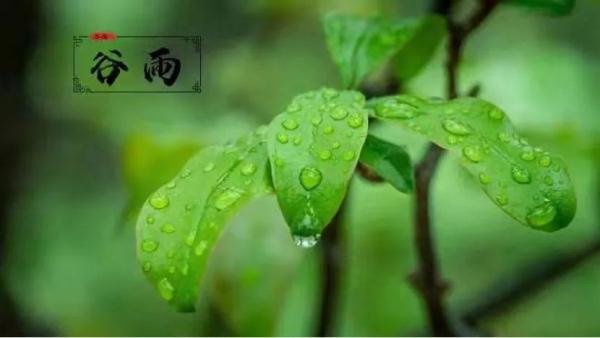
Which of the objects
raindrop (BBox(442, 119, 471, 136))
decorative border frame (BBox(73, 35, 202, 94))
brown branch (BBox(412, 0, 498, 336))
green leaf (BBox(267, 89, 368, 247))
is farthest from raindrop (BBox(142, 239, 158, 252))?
decorative border frame (BBox(73, 35, 202, 94))

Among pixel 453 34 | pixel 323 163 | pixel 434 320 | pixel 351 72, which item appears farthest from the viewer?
pixel 434 320

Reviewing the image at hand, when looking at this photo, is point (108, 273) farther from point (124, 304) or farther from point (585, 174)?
point (585, 174)

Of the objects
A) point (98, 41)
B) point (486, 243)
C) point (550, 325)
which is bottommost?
point (550, 325)

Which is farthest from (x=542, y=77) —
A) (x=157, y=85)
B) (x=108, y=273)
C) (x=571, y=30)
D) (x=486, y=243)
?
(x=108, y=273)

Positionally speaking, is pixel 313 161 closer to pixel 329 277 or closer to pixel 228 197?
pixel 228 197

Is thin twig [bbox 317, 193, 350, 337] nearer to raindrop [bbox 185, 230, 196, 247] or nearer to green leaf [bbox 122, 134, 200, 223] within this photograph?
green leaf [bbox 122, 134, 200, 223]

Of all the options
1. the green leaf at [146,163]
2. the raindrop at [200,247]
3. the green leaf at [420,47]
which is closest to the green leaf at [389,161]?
the raindrop at [200,247]

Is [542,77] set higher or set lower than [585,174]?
higher
